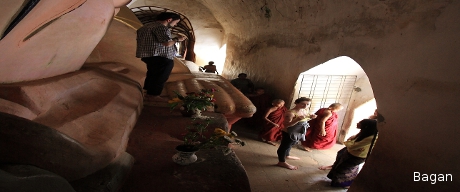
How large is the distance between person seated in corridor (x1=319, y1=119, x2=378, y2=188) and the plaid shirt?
2.80 metres

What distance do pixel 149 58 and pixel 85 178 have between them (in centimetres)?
180

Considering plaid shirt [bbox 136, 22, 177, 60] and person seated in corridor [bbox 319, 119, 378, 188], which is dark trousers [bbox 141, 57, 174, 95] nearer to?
plaid shirt [bbox 136, 22, 177, 60]

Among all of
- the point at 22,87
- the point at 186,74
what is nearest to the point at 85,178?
the point at 22,87

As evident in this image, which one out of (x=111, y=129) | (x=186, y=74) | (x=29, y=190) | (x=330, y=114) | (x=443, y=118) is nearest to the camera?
(x=29, y=190)

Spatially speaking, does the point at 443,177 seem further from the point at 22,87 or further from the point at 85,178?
the point at 22,87

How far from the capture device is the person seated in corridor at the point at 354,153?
10.2ft

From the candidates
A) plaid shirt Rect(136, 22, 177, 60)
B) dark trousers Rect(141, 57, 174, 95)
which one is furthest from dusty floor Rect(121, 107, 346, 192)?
plaid shirt Rect(136, 22, 177, 60)

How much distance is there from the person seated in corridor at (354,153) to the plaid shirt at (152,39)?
280cm

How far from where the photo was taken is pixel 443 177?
204 centimetres

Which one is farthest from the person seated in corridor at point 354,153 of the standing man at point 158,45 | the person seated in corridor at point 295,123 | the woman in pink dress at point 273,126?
the standing man at point 158,45

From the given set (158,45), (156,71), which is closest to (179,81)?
(156,71)

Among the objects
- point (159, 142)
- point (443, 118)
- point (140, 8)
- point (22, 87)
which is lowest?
point (159, 142)

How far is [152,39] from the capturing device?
8.94 ft

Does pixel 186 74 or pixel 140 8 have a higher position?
pixel 140 8
